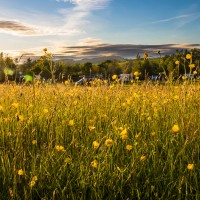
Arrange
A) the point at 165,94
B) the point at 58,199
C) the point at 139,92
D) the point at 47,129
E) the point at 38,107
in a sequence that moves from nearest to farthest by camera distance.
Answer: the point at 58,199, the point at 47,129, the point at 38,107, the point at 165,94, the point at 139,92

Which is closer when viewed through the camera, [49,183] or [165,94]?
[49,183]

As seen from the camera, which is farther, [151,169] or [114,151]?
[114,151]

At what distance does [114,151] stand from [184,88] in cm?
185

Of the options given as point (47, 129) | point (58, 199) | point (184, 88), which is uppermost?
point (184, 88)

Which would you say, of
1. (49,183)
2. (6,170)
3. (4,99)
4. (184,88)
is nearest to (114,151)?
(49,183)

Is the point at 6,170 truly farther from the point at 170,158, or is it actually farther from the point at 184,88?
the point at 184,88

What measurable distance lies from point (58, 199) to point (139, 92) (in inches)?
136

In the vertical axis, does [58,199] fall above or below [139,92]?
below

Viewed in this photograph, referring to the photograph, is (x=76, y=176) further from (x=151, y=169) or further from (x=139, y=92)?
(x=139, y=92)

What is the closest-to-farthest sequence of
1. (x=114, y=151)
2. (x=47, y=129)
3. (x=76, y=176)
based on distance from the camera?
(x=76, y=176) → (x=114, y=151) → (x=47, y=129)

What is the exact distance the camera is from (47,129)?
3.80 meters

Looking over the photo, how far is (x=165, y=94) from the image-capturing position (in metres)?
5.38

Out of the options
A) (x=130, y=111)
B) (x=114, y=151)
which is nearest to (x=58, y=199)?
(x=114, y=151)

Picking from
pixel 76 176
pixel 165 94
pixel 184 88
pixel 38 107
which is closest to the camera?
pixel 76 176
